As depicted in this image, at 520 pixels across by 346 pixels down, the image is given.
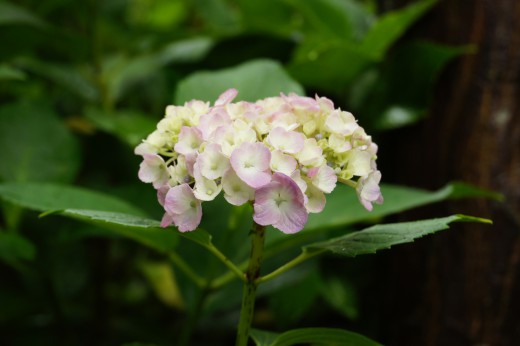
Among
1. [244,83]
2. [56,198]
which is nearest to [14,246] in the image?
[56,198]

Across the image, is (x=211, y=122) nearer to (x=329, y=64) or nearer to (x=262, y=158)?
(x=262, y=158)

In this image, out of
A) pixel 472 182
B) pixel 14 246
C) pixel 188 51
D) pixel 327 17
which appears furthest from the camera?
pixel 188 51

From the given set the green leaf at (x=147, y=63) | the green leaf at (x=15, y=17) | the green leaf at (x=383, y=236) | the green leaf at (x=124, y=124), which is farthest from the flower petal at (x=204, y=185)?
the green leaf at (x=147, y=63)

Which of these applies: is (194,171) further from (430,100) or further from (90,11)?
(90,11)

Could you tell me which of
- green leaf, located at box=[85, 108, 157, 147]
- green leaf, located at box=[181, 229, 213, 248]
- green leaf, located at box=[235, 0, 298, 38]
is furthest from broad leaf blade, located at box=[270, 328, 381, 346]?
green leaf, located at box=[235, 0, 298, 38]

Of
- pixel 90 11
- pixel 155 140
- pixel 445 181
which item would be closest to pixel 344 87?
pixel 445 181

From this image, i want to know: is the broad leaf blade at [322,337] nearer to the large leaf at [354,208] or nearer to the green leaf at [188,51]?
the large leaf at [354,208]

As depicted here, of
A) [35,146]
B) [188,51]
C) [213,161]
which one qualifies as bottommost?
[213,161]
